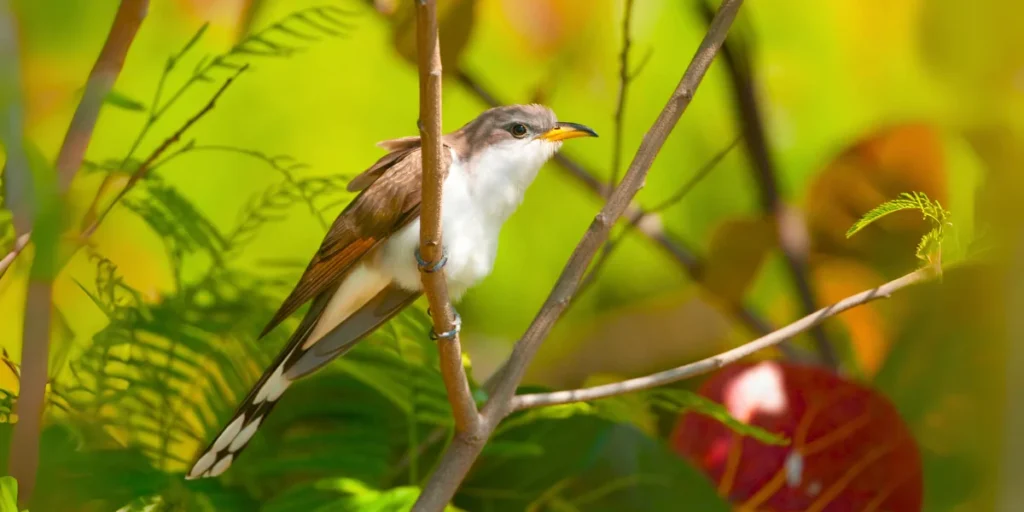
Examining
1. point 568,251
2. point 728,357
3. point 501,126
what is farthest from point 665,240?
point 728,357

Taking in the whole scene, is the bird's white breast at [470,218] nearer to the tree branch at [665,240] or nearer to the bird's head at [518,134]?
the bird's head at [518,134]

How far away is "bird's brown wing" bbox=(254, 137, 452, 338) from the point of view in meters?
0.76

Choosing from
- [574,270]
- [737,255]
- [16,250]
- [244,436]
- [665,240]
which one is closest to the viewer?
[16,250]

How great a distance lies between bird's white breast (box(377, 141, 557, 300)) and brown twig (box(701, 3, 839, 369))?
397 mm

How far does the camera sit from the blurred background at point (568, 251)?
770 millimetres

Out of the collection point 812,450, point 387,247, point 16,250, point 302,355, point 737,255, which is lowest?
point 16,250

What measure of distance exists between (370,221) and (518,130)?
0.16 m

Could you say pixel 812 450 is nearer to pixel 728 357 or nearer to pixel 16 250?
pixel 728 357

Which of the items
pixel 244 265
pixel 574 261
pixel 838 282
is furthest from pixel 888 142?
pixel 244 265

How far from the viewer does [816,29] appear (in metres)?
1.33

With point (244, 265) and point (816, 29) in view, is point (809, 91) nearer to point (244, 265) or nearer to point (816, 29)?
point (816, 29)

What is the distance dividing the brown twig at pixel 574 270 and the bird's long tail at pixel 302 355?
0.15 m

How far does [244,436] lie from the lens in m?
0.77

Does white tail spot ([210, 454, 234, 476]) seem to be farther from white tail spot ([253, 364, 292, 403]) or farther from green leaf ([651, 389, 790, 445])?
green leaf ([651, 389, 790, 445])
